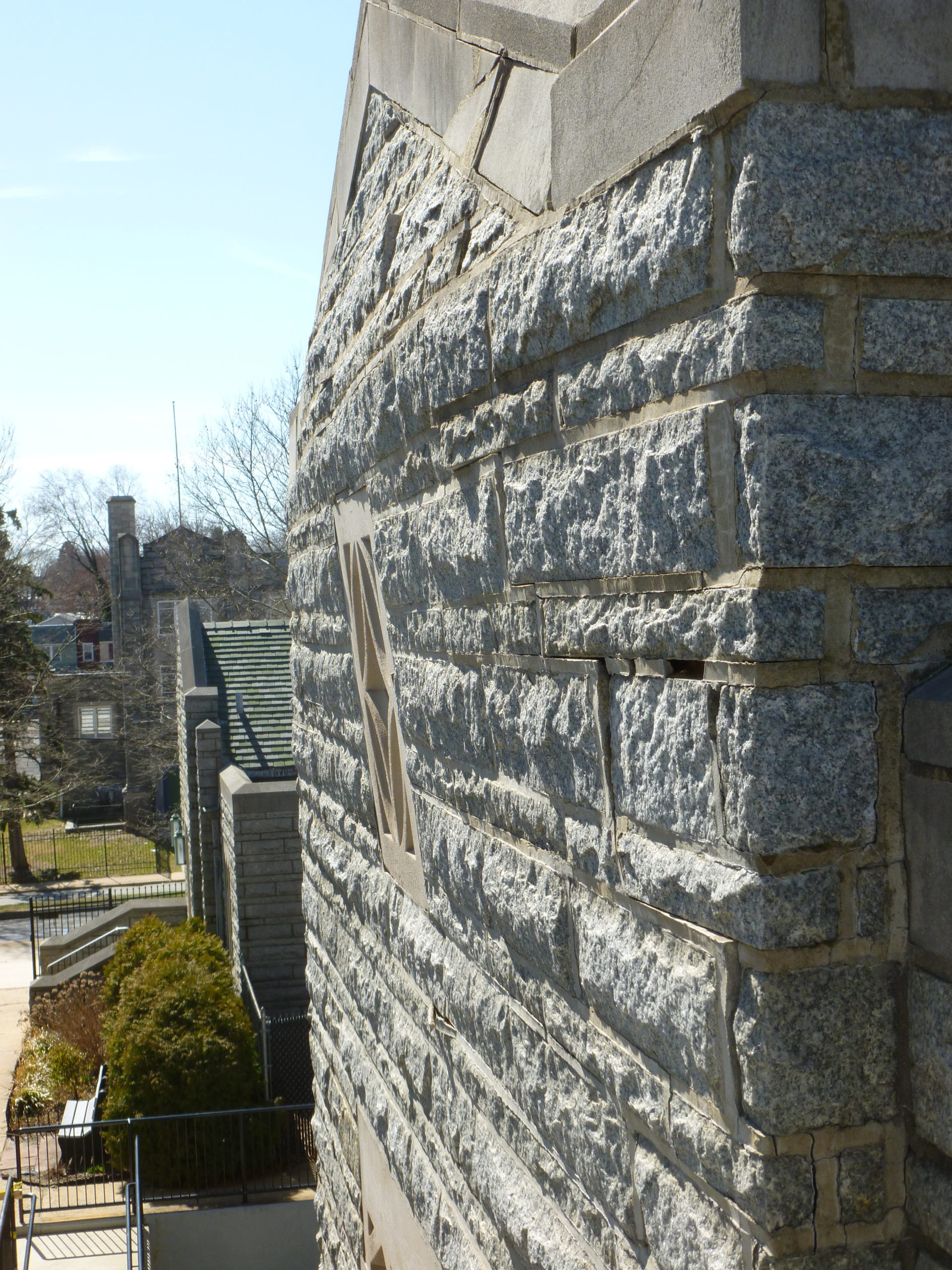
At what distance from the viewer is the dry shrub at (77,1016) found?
12.8 m

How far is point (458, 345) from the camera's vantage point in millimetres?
2516

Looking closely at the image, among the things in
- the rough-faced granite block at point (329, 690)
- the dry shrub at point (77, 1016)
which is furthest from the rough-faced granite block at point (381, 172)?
the dry shrub at point (77, 1016)

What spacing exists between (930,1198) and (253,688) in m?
14.9

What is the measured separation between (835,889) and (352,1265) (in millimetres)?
4063

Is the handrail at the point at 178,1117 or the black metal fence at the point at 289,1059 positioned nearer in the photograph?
the handrail at the point at 178,1117

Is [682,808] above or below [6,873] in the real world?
above

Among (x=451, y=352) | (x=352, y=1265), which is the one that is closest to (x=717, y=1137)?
(x=451, y=352)

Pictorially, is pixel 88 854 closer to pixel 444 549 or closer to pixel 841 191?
pixel 444 549

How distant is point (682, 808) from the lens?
5.63 feet

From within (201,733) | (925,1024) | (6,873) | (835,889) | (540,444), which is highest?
(540,444)

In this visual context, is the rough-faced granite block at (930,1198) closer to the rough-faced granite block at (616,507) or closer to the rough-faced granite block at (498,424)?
the rough-faced granite block at (616,507)

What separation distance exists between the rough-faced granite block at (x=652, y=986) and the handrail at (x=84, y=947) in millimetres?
15456

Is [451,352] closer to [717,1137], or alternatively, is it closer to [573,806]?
[573,806]

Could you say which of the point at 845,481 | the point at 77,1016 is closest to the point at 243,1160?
the point at 77,1016
